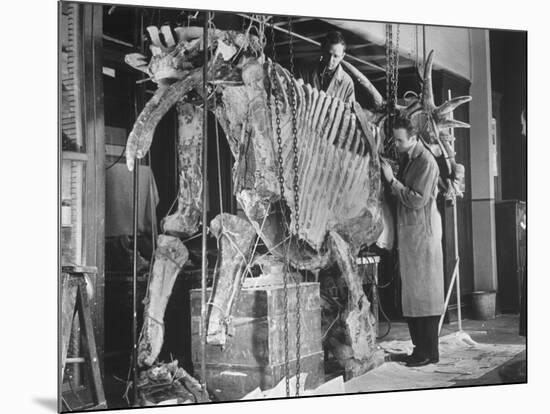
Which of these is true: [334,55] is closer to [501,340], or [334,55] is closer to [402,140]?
[402,140]

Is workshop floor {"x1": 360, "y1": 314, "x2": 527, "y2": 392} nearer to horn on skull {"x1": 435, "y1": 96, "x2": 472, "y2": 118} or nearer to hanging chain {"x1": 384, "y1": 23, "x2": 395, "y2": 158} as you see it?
hanging chain {"x1": 384, "y1": 23, "x2": 395, "y2": 158}

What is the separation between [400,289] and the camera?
202 inches

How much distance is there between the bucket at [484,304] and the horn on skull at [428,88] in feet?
4.00

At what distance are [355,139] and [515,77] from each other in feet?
4.02

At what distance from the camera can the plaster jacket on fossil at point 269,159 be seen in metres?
4.57

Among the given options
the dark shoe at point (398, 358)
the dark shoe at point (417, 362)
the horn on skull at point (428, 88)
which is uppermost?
the horn on skull at point (428, 88)

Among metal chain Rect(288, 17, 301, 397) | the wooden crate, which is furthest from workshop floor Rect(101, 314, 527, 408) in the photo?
the wooden crate

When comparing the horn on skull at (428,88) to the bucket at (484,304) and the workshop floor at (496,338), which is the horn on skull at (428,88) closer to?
the bucket at (484,304)

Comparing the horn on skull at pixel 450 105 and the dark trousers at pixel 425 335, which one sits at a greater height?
the horn on skull at pixel 450 105

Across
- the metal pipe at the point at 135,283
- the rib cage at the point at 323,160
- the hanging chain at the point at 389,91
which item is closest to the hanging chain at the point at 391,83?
the hanging chain at the point at 389,91

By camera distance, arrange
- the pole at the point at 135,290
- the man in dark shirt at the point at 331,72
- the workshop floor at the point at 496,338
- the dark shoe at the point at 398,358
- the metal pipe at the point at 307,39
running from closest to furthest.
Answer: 1. the pole at the point at 135,290
2. the metal pipe at the point at 307,39
3. the man in dark shirt at the point at 331,72
4. the dark shoe at the point at 398,358
5. the workshop floor at the point at 496,338

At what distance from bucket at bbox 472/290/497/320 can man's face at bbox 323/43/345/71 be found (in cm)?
171

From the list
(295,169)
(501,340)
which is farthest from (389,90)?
(501,340)

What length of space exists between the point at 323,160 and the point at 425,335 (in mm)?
1264
